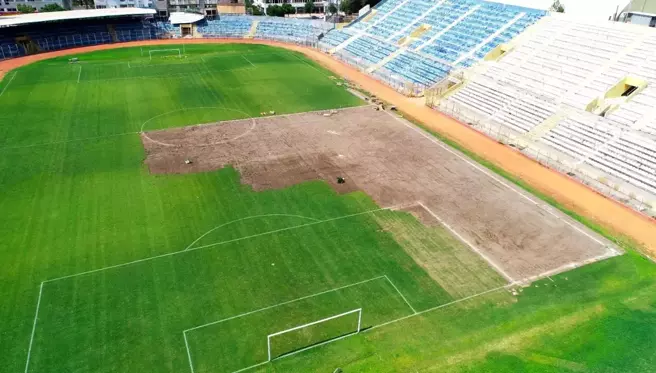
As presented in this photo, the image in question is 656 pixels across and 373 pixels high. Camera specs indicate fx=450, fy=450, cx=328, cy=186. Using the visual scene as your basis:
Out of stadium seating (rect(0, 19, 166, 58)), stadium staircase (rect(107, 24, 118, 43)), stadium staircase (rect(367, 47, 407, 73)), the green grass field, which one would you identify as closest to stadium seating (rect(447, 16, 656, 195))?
the green grass field

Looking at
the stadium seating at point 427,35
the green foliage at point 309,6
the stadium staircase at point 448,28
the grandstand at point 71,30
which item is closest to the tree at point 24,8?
the grandstand at point 71,30

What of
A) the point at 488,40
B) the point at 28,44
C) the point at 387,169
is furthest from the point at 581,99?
the point at 28,44

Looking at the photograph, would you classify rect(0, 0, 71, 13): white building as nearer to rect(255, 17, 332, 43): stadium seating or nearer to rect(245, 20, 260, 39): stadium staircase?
rect(245, 20, 260, 39): stadium staircase

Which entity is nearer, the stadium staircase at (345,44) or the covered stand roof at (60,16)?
the covered stand roof at (60,16)

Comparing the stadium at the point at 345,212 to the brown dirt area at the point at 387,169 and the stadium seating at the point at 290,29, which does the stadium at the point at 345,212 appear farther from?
the stadium seating at the point at 290,29

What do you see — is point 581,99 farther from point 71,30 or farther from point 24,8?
point 24,8

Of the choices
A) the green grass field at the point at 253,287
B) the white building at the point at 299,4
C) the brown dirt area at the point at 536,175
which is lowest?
the green grass field at the point at 253,287
